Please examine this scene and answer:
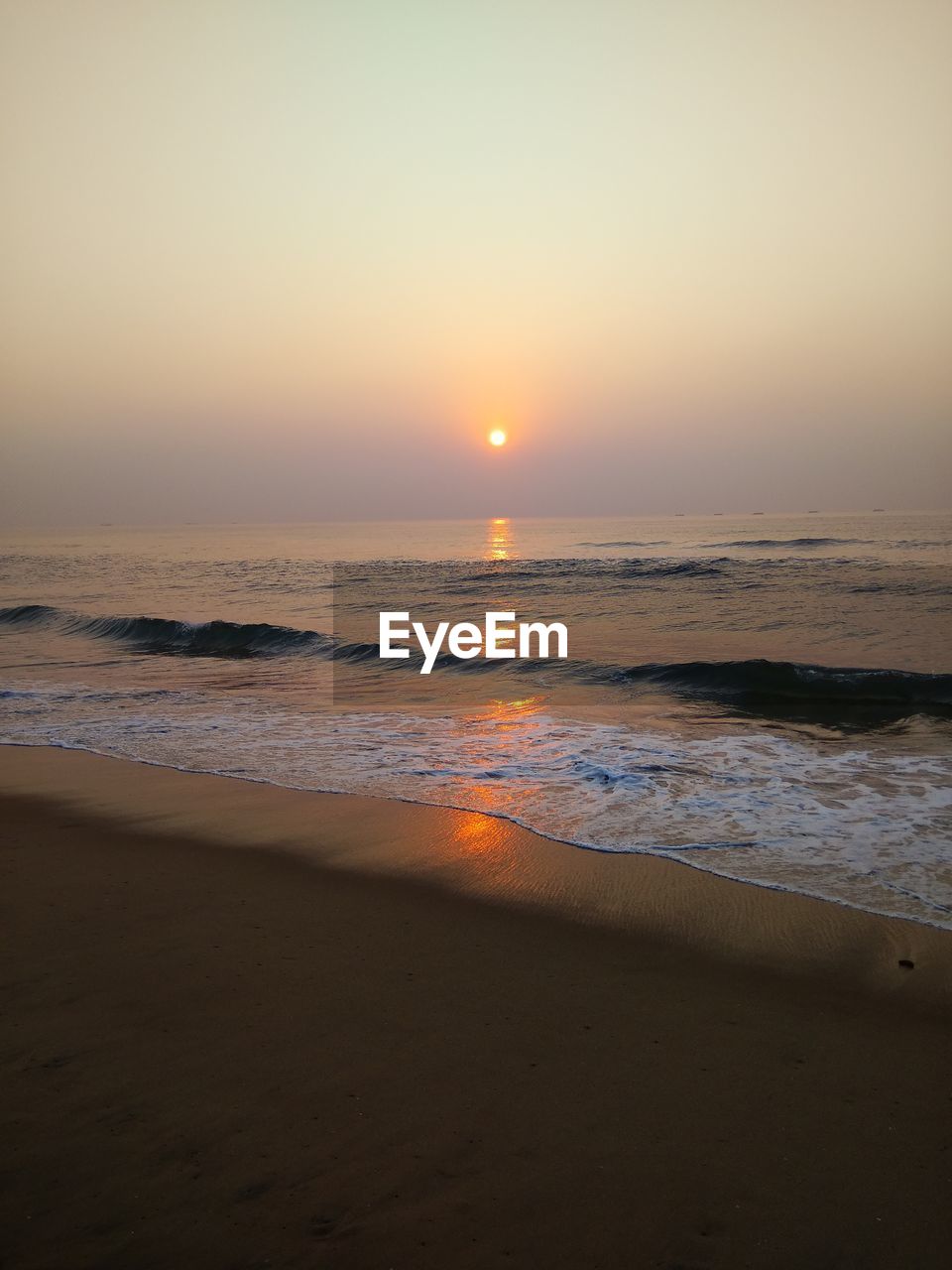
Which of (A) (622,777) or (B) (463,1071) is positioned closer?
(B) (463,1071)

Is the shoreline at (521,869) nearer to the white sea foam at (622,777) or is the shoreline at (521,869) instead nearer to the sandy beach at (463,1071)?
the sandy beach at (463,1071)

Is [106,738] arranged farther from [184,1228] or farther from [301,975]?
[184,1228]

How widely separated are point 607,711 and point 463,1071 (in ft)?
29.4

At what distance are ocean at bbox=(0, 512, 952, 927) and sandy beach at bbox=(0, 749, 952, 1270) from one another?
1283mm

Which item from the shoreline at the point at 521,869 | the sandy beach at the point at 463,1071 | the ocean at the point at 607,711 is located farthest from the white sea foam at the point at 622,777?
the sandy beach at the point at 463,1071

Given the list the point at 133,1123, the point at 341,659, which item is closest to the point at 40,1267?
the point at 133,1123

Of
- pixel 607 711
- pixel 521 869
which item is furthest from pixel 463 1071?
pixel 607 711

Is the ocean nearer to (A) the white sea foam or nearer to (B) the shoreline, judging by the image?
(A) the white sea foam

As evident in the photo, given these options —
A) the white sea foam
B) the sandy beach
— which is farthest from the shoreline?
the white sea foam

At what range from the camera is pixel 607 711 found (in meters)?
12.2

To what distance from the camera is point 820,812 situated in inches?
285

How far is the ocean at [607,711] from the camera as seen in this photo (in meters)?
6.82

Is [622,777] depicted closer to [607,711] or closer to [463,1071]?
[607,711]

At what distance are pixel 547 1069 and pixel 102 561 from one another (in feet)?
189
